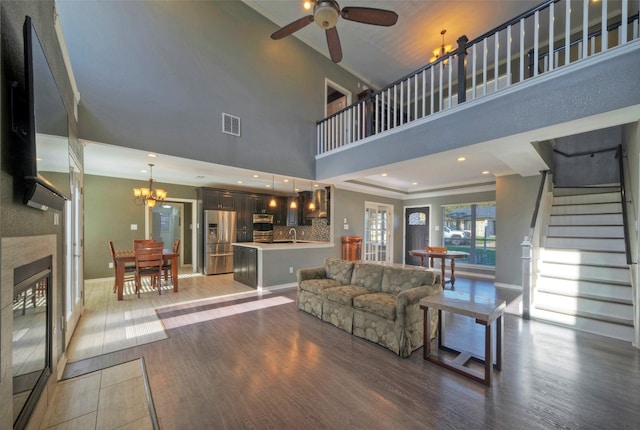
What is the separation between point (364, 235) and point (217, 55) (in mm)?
5539

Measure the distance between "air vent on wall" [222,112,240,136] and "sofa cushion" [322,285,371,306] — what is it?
344 centimetres

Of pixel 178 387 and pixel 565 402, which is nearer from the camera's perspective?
pixel 565 402

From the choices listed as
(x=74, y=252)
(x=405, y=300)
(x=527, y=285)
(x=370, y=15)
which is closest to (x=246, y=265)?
(x=74, y=252)

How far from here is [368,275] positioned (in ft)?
12.0

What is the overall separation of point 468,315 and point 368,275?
1536 millimetres

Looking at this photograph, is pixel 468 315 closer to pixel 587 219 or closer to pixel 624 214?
pixel 624 214

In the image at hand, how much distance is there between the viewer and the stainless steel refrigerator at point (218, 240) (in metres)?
6.91

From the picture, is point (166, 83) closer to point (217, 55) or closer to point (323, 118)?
point (217, 55)

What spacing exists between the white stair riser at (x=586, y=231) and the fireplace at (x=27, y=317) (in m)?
6.58

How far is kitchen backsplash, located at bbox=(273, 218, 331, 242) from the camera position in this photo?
6.97 meters

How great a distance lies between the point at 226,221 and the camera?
727 centimetres

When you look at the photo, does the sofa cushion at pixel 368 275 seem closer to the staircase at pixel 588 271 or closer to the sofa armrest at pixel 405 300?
the sofa armrest at pixel 405 300

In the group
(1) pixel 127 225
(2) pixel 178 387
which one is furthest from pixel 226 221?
(2) pixel 178 387

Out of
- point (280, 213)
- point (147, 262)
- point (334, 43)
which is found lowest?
point (147, 262)
